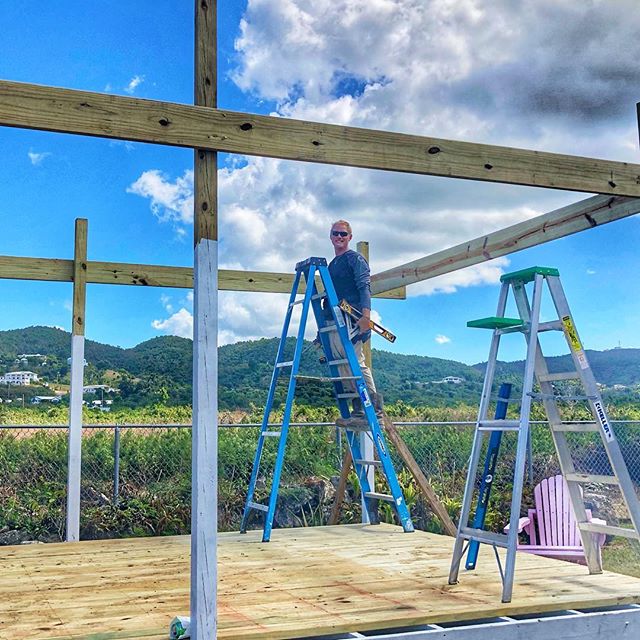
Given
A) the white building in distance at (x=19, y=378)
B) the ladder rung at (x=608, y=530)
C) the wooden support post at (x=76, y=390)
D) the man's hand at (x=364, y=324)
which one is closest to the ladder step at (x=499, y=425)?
the ladder rung at (x=608, y=530)

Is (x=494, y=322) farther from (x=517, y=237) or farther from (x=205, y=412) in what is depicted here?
(x=205, y=412)

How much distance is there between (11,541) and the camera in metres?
7.23

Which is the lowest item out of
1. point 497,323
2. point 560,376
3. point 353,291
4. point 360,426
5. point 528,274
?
point 360,426

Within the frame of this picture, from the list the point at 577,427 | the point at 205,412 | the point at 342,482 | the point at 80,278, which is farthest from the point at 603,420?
the point at 80,278

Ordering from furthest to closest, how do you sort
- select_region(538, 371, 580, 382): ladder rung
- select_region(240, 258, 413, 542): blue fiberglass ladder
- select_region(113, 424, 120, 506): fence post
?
select_region(113, 424, 120, 506): fence post, select_region(240, 258, 413, 542): blue fiberglass ladder, select_region(538, 371, 580, 382): ladder rung

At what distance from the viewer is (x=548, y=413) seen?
3588mm

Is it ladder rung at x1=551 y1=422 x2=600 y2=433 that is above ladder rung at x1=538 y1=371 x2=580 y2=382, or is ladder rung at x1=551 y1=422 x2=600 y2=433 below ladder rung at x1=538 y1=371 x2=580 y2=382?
below

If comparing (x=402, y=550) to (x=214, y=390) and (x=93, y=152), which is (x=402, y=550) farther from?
(x=93, y=152)

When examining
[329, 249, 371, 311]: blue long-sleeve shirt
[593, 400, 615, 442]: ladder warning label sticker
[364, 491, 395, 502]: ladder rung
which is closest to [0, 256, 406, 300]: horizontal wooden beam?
[329, 249, 371, 311]: blue long-sleeve shirt

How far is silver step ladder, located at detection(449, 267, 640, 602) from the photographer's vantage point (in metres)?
3.20

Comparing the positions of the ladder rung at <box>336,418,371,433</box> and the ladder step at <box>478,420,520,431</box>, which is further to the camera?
the ladder rung at <box>336,418,371,433</box>

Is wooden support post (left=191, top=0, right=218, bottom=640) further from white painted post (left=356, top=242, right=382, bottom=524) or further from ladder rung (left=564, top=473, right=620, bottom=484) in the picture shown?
white painted post (left=356, top=242, right=382, bottom=524)

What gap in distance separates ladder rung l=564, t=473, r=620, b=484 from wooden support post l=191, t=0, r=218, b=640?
1.71 metres

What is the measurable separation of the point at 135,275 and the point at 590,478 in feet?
11.4
